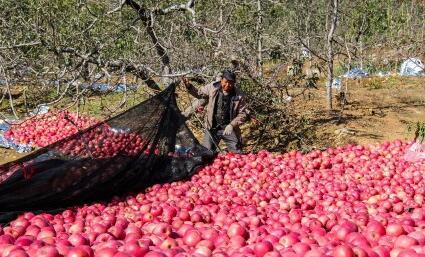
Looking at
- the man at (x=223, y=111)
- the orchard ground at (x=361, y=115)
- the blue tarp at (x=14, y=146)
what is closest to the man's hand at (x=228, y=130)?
the man at (x=223, y=111)

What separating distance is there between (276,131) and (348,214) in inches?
207

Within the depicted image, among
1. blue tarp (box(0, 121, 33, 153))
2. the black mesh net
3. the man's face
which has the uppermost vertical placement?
the man's face

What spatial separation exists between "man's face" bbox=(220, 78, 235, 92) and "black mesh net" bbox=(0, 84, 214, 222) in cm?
121

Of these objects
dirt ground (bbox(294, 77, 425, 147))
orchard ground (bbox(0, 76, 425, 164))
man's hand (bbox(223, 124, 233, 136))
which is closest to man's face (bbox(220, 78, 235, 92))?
man's hand (bbox(223, 124, 233, 136))

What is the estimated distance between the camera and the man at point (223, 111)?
658cm

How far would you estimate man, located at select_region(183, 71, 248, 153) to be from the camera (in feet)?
21.6

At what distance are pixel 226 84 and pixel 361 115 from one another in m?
5.11

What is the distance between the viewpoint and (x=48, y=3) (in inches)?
293

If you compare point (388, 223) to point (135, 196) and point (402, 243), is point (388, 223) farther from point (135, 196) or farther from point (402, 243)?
point (135, 196)

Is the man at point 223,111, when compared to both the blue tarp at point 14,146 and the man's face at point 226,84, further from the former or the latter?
the blue tarp at point 14,146

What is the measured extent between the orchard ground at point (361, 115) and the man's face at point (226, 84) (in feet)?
5.87

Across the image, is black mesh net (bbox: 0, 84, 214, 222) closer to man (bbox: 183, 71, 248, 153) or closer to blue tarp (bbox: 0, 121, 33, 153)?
man (bbox: 183, 71, 248, 153)

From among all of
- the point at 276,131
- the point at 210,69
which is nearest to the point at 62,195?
the point at 210,69

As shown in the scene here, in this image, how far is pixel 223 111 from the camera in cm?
670
